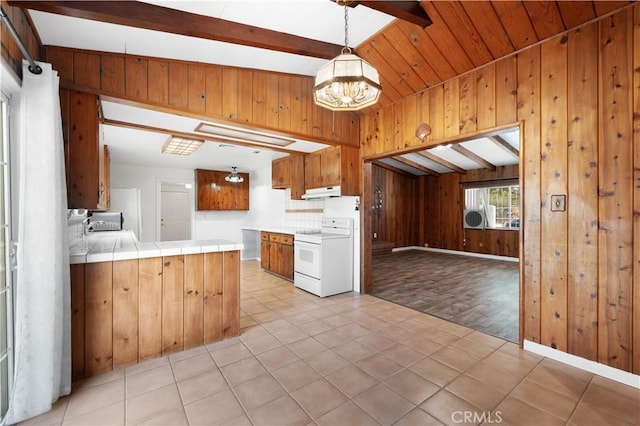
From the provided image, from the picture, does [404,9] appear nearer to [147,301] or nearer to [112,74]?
[112,74]

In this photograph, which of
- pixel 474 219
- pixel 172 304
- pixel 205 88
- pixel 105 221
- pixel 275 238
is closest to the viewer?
pixel 172 304

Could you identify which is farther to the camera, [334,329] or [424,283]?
[424,283]

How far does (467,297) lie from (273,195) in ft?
14.8

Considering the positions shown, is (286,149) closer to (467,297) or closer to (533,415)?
(467,297)

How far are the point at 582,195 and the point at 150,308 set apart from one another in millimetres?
3597

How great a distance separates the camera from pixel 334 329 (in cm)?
296

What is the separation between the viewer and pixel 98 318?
216 cm

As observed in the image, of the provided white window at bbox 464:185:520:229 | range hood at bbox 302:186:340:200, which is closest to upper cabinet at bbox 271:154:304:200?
range hood at bbox 302:186:340:200

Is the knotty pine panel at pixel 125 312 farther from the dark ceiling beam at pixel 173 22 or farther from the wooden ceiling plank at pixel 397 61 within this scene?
the wooden ceiling plank at pixel 397 61

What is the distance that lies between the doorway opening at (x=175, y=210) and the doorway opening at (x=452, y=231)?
486 centimetres

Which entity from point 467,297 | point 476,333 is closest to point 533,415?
point 476,333

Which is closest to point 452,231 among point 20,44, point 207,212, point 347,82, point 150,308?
point 207,212

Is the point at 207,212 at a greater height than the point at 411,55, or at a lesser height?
lesser

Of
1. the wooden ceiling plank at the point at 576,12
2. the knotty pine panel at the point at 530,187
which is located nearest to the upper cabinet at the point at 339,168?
the knotty pine panel at the point at 530,187
